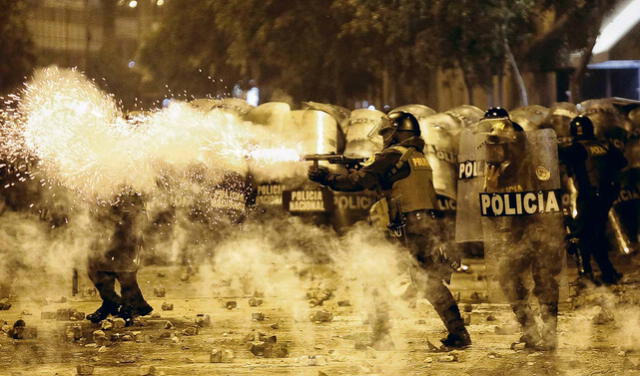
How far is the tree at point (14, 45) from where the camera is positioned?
1276 inches

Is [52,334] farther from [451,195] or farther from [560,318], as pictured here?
[451,195]

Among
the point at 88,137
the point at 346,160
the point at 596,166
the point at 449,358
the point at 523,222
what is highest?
the point at 88,137

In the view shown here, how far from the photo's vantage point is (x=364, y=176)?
24.0 ft

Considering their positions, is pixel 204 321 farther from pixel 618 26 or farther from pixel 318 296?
pixel 618 26

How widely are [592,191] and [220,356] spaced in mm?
5390

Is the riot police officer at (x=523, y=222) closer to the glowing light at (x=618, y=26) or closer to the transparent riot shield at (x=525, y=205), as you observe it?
the transparent riot shield at (x=525, y=205)

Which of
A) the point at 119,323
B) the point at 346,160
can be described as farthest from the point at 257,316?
the point at 346,160

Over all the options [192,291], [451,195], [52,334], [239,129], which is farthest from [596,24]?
[52,334]

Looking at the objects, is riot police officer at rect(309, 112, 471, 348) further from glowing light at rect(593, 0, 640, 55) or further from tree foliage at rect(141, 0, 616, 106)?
glowing light at rect(593, 0, 640, 55)

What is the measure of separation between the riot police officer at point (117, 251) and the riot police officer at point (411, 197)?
2.07 m

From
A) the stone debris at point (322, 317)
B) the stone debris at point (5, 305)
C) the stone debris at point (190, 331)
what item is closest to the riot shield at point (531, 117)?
the stone debris at point (322, 317)

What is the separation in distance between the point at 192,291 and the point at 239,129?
8.76ft

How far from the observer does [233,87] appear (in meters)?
30.1

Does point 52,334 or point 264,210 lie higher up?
point 264,210
